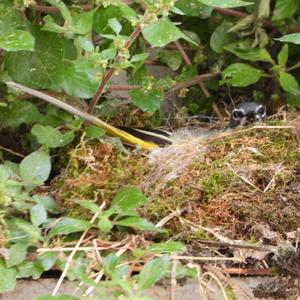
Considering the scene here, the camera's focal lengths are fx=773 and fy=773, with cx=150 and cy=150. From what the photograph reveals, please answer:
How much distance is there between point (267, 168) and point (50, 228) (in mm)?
543

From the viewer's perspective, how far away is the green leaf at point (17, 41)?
154 centimetres

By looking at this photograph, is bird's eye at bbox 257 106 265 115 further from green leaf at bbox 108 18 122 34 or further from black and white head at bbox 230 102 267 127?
green leaf at bbox 108 18 122 34

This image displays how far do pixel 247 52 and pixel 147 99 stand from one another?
35 cm

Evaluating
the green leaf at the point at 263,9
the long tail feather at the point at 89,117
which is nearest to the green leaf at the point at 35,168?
the long tail feather at the point at 89,117

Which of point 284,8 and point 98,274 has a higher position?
point 284,8

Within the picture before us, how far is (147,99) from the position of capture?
197 centimetres

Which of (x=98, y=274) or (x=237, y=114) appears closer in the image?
(x=98, y=274)

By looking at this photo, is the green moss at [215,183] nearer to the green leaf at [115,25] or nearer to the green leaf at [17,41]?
the green leaf at [115,25]

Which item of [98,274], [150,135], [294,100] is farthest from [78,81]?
[294,100]

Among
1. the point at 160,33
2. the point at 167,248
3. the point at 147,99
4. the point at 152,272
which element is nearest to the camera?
the point at 152,272

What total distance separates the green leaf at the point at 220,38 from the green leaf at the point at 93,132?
53 cm

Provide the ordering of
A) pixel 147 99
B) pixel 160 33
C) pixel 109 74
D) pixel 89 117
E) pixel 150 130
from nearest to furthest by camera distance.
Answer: pixel 160 33 < pixel 109 74 < pixel 89 117 < pixel 147 99 < pixel 150 130

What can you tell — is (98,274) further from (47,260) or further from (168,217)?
(168,217)

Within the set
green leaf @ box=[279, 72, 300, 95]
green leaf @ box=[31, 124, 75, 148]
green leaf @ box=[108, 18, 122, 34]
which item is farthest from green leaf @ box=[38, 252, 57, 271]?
green leaf @ box=[279, 72, 300, 95]
